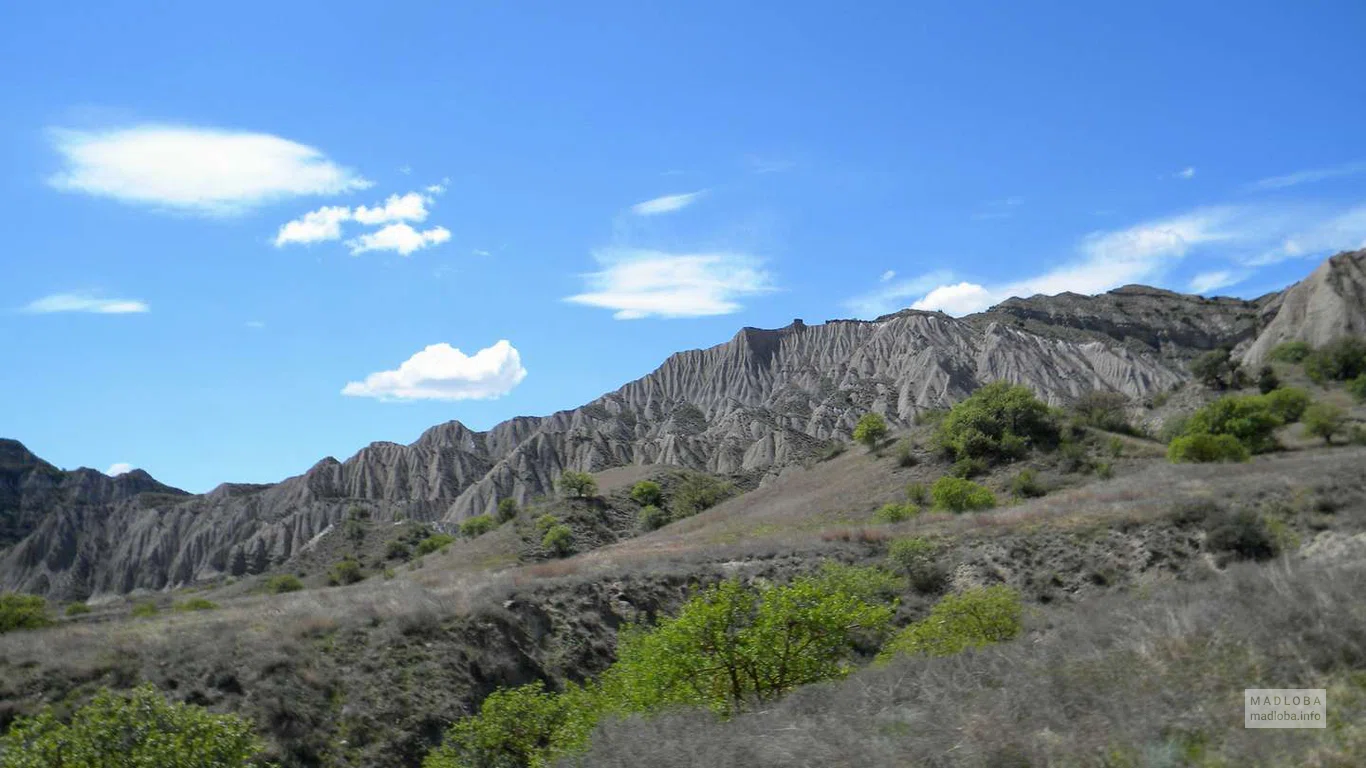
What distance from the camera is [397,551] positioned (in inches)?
3332

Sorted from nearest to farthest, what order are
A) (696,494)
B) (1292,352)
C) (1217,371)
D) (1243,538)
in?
(1243,538)
(1217,371)
(696,494)
(1292,352)

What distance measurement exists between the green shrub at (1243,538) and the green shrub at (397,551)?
6930cm

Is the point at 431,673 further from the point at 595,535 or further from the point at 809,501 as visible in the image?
the point at 595,535

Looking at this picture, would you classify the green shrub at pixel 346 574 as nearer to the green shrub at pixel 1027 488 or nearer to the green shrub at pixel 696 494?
the green shrub at pixel 696 494

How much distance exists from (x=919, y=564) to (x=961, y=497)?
18.8 metres

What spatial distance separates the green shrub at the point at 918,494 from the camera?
56.3 metres

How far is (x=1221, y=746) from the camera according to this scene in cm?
592

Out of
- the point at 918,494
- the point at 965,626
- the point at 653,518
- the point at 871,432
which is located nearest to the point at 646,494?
the point at 653,518

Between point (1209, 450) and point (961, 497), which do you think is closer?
point (1209, 450)

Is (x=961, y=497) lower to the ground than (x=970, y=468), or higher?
lower

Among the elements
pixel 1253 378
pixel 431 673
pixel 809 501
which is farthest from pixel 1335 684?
pixel 1253 378

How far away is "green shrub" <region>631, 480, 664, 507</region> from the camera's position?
3231 inches

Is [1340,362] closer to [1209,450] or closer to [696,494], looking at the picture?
[1209,450]

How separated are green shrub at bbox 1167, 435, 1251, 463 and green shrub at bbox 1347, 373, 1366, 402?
1861 cm
